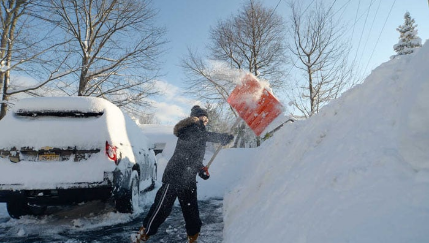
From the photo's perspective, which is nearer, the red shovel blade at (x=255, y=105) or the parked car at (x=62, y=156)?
the parked car at (x=62, y=156)

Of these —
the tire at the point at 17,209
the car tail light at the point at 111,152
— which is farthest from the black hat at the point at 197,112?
the tire at the point at 17,209

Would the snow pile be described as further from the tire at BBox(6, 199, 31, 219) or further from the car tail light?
the tire at BBox(6, 199, 31, 219)

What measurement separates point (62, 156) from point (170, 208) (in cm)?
169

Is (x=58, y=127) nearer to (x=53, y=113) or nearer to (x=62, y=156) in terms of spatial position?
(x=53, y=113)

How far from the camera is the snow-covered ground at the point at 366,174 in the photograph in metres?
1.22

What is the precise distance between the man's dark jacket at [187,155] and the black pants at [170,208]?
81mm

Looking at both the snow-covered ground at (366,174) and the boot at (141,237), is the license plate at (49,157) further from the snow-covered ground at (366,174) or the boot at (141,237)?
the snow-covered ground at (366,174)

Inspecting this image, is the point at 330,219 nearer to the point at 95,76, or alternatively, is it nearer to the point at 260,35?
the point at 95,76

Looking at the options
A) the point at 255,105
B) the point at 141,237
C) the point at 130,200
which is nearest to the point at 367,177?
the point at 141,237

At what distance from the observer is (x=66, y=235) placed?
346 centimetres

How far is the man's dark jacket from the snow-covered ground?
0.80 meters

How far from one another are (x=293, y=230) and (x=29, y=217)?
4308mm

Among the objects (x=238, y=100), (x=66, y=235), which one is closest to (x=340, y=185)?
(x=238, y=100)

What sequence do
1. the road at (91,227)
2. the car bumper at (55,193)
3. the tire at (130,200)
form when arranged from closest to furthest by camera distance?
the road at (91,227) → the car bumper at (55,193) → the tire at (130,200)
